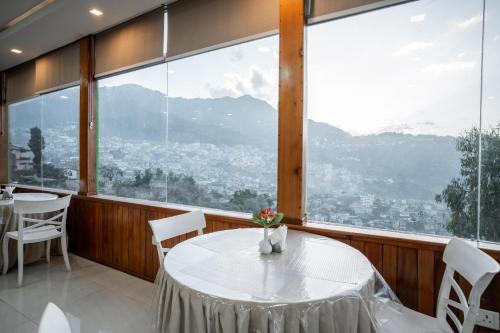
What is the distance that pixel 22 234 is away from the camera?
2.97m

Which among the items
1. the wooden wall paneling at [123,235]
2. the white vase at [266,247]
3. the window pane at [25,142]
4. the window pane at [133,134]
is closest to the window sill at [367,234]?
the white vase at [266,247]

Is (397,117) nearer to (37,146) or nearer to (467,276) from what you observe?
(467,276)

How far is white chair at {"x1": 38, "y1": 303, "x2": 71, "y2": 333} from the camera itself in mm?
704

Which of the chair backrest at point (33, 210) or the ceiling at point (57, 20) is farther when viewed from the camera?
the ceiling at point (57, 20)

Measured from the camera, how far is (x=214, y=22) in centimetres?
273

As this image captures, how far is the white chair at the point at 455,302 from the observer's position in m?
1.14

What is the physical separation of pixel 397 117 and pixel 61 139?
483 centimetres

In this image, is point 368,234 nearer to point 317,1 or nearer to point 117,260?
point 317,1

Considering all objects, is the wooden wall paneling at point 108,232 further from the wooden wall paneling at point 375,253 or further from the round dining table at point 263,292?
the wooden wall paneling at point 375,253

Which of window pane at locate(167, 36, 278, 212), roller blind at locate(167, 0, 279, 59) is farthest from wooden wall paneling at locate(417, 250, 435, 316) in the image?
roller blind at locate(167, 0, 279, 59)

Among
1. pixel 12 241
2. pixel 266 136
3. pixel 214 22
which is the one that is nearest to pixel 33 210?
pixel 12 241

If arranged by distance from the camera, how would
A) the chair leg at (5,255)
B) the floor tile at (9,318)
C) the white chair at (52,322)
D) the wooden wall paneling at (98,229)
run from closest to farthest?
the white chair at (52,322)
the floor tile at (9,318)
the chair leg at (5,255)
the wooden wall paneling at (98,229)

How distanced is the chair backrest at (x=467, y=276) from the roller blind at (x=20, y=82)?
20.3 feet

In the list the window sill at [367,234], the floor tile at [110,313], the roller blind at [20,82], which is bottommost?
the floor tile at [110,313]
